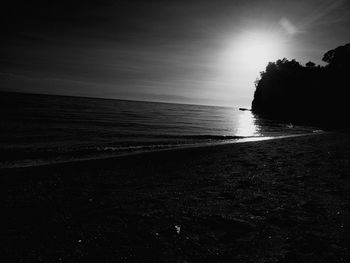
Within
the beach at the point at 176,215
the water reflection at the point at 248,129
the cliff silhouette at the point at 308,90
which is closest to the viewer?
the beach at the point at 176,215

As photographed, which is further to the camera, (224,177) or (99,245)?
(224,177)

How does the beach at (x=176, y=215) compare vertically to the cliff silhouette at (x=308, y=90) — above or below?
below

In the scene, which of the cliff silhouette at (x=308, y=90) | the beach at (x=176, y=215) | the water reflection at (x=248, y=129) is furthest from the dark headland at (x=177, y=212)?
the cliff silhouette at (x=308, y=90)

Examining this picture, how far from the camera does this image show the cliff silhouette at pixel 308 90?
7562 centimetres

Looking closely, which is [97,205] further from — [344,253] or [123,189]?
[344,253]

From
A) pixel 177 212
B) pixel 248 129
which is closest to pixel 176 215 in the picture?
pixel 177 212

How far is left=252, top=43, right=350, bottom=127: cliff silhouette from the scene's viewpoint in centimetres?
7562

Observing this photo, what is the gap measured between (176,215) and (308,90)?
97.6 m

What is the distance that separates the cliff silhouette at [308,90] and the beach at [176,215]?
55.2m

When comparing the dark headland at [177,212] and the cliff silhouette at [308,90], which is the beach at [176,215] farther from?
the cliff silhouette at [308,90]

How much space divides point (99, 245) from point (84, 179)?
4616 mm

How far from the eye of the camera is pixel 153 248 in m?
4.00

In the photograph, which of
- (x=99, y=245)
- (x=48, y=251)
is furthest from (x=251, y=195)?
(x=48, y=251)

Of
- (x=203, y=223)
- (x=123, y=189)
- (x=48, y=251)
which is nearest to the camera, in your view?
(x=48, y=251)
